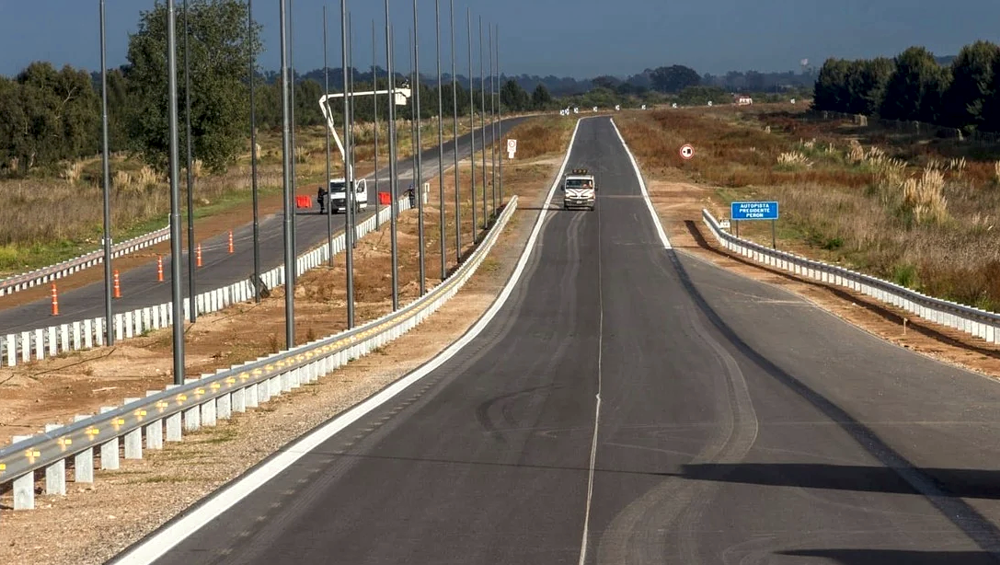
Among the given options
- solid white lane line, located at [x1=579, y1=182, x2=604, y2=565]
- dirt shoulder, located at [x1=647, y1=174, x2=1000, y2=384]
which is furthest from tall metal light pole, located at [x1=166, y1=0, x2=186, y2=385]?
dirt shoulder, located at [x1=647, y1=174, x2=1000, y2=384]

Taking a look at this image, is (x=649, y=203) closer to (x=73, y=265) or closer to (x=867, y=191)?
(x=867, y=191)

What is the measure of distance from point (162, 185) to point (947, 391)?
82009 millimetres

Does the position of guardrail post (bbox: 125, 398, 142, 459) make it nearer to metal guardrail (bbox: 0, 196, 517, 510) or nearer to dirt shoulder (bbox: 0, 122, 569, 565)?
metal guardrail (bbox: 0, 196, 517, 510)

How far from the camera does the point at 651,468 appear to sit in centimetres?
1438

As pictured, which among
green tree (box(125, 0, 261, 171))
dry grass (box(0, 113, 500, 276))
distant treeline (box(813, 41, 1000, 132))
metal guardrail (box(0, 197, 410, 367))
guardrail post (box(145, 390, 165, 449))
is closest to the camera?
guardrail post (box(145, 390, 165, 449))

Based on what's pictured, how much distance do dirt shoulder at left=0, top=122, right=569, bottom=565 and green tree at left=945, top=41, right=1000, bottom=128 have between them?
73.1 m

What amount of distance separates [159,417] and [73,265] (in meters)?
44.5

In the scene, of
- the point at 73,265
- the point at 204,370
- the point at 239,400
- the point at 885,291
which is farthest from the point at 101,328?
the point at 885,291

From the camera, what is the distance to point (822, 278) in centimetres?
5091

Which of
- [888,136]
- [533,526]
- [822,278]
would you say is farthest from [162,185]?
[533,526]

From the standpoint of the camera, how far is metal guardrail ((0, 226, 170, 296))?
5184 centimetres

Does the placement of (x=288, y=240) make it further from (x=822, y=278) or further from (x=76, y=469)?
(x=822, y=278)

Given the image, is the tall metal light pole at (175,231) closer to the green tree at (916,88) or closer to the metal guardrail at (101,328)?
the metal guardrail at (101,328)

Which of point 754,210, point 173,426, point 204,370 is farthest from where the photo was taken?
point 754,210
